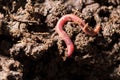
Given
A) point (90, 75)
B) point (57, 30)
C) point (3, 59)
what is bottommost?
point (90, 75)

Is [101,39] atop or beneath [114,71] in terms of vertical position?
atop

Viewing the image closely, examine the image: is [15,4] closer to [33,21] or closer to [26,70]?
[33,21]

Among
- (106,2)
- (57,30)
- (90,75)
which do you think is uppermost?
(106,2)

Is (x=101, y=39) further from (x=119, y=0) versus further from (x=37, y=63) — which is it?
(x=37, y=63)

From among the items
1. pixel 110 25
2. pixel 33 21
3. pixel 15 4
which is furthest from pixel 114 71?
pixel 15 4

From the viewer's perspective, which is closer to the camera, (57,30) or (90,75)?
(57,30)

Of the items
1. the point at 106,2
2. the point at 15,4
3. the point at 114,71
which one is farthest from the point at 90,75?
the point at 15,4
